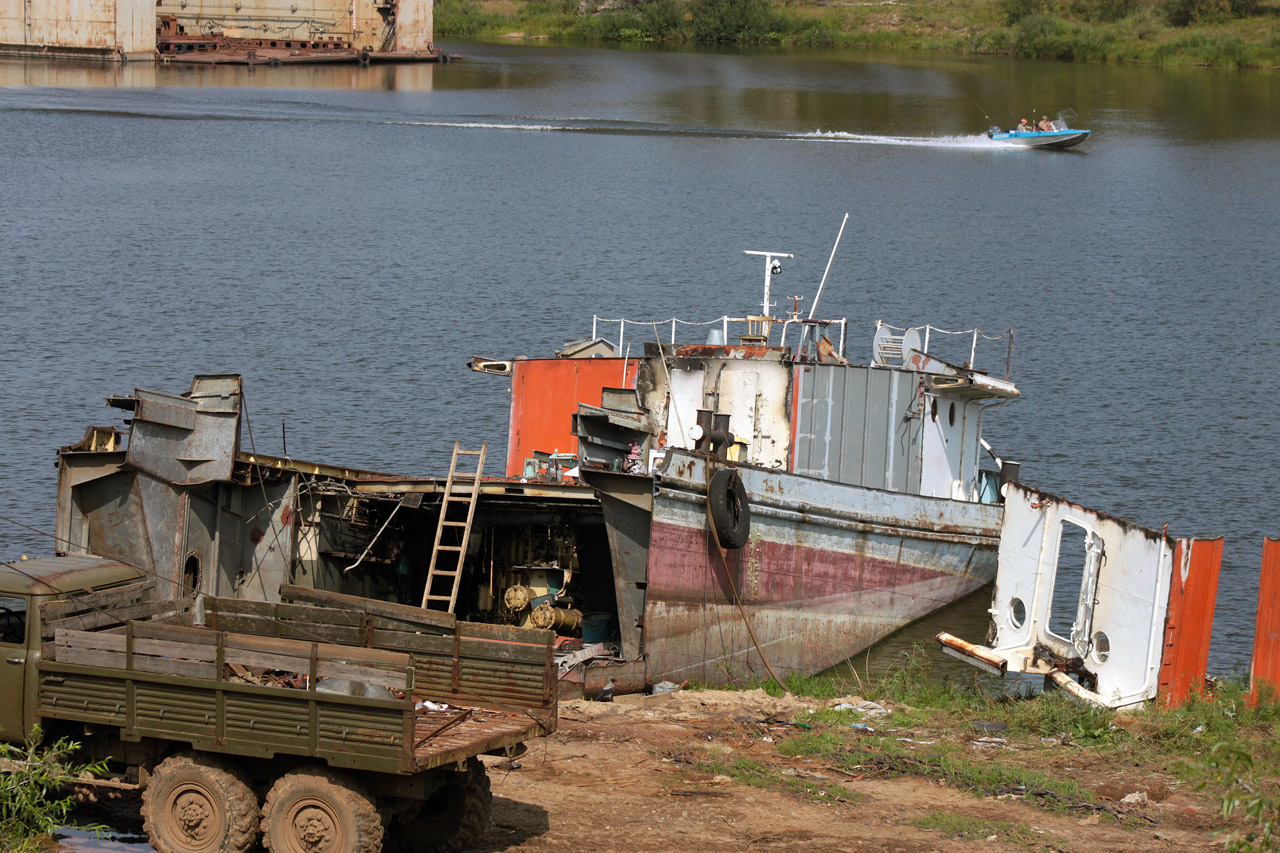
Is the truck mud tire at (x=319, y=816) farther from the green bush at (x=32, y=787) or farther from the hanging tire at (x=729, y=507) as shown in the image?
the hanging tire at (x=729, y=507)

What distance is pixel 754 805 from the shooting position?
37.8 ft

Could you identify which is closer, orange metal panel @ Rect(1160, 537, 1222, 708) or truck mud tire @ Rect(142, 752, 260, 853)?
truck mud tire @ Rect(142, 752, 260, 853)

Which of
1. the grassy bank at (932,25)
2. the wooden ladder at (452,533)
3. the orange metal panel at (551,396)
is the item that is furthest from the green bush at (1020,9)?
the wooden ladder at (452,533)

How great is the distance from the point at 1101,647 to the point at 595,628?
6.00 metres

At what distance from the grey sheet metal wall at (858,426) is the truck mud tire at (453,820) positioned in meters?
8.65

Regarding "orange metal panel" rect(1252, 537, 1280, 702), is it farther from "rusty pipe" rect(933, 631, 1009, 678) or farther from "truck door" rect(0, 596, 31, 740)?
"truck door" rect(0, 596, 31, 740)

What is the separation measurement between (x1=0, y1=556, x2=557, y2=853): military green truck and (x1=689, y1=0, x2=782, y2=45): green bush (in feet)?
319

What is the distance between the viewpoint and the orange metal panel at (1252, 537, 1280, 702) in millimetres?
14477

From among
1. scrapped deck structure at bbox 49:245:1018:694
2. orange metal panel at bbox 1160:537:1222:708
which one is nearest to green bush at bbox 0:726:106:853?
scrapped deck structure at bbox 49:245:1018:694

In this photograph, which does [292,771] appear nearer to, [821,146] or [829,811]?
[829,811]

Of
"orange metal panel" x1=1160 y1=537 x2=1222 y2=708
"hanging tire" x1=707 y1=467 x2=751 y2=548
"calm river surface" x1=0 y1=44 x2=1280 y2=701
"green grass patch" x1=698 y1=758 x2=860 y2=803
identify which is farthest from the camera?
"calm river surface" x1=0 y1=44 x2=1280 y2=701

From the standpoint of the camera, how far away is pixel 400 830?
1061cm

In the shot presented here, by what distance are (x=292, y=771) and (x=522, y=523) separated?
7.68 meters

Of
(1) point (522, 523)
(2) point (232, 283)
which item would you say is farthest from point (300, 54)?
(1) point (522, 523)
